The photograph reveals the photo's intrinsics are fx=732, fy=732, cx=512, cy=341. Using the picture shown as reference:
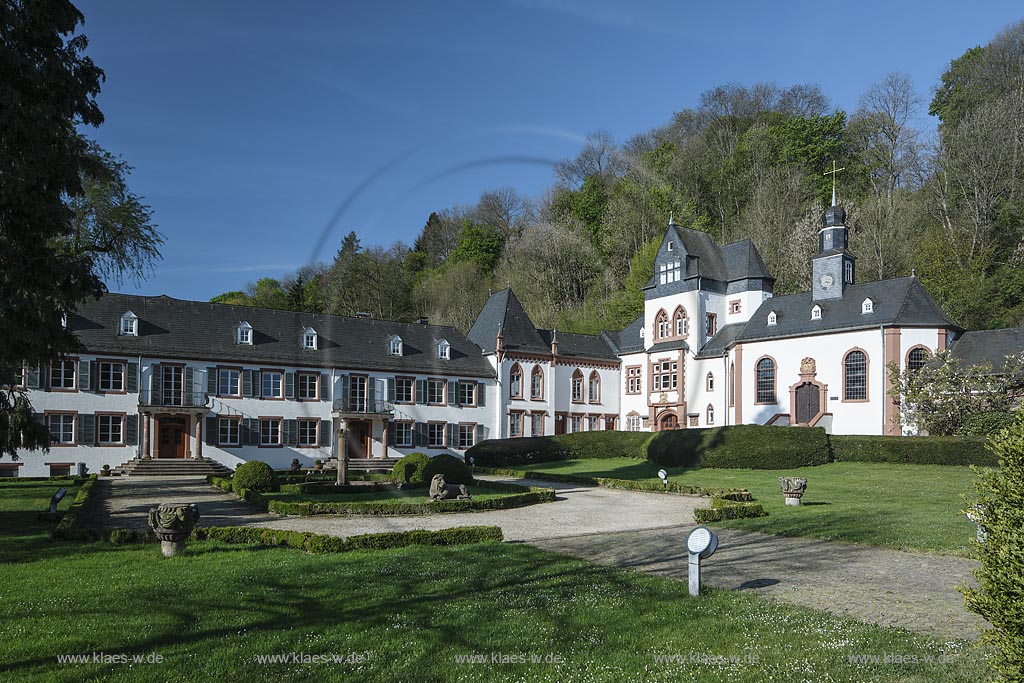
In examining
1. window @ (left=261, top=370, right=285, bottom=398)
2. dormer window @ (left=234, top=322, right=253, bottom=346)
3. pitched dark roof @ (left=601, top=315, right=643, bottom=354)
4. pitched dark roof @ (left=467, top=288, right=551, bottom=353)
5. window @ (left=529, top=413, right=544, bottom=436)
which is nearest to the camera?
window @ (left=261, top=370, right=285, bottom=398)

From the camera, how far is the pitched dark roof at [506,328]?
51.4 meters

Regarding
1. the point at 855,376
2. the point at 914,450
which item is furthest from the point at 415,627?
the point at 855,376

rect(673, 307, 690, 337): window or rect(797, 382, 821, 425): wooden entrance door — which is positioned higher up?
rect(673, 307, 690, 337): window

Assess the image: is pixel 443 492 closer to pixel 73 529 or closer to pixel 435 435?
pixel 73 529

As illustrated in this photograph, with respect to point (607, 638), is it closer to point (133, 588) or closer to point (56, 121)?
point (133, 588)

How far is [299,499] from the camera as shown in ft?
77.5

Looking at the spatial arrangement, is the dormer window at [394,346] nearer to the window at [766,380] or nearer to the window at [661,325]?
the window at [661,325]

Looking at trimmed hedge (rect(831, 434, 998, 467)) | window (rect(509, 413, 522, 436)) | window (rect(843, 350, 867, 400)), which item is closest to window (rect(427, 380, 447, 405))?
window (rect(509, 413, 522, 436))

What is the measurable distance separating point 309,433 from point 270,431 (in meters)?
2.26

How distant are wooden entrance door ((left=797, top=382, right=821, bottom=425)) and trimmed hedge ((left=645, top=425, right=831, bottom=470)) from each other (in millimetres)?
8734

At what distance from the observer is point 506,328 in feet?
169

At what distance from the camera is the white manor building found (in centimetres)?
3897

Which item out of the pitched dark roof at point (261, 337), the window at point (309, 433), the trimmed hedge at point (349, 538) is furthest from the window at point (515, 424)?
the trimmed hedge at point (349, 538)

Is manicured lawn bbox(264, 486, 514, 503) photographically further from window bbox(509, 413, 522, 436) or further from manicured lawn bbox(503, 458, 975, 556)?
window bbox(509, 413, 522, 436)
